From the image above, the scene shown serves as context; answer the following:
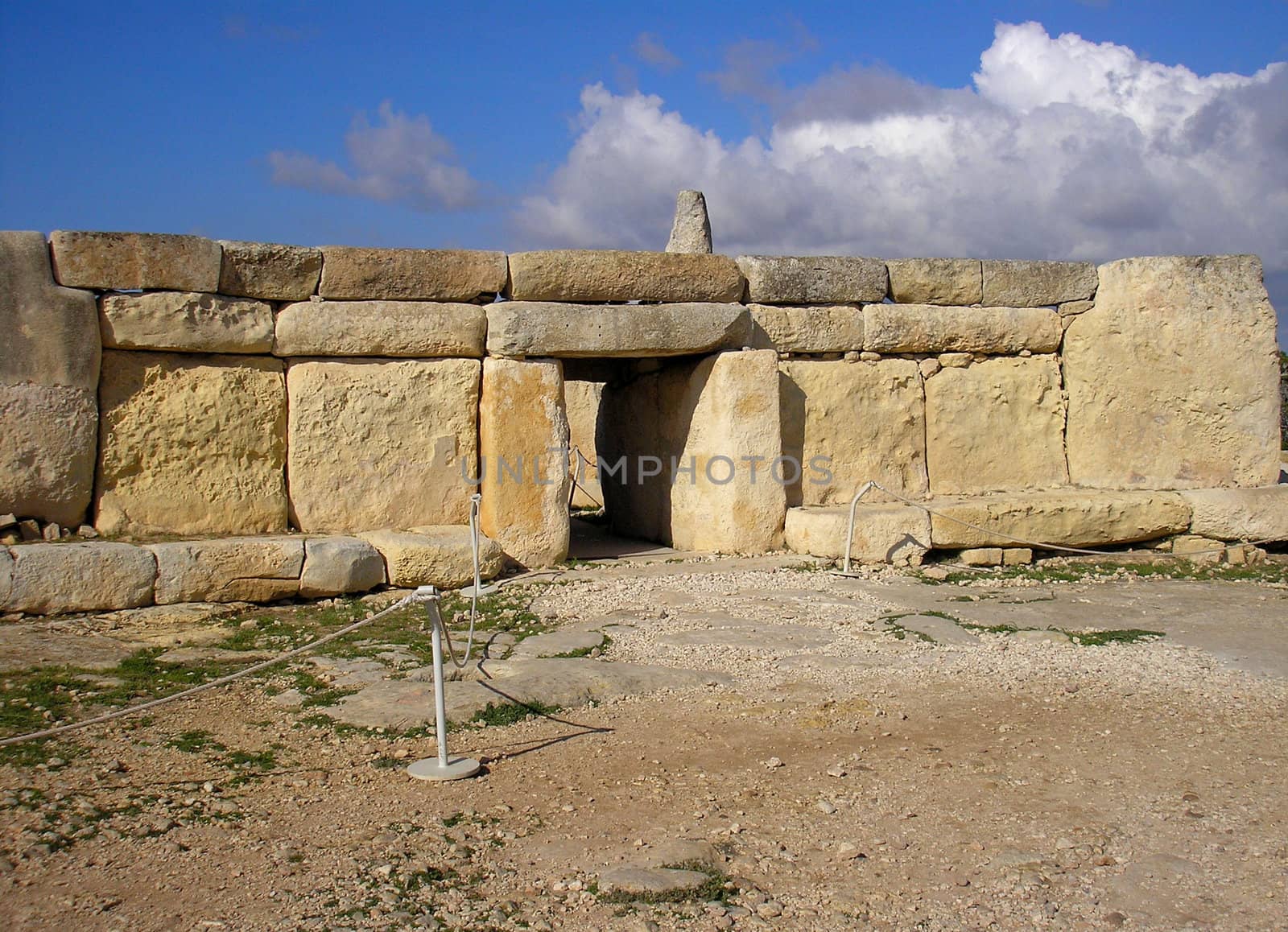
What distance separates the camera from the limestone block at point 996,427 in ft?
28.8

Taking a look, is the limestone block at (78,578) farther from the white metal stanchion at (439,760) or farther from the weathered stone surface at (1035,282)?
the weathered stone surface at (1035,282)

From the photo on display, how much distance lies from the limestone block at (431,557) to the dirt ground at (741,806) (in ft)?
6.16

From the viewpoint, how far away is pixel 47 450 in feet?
21.3

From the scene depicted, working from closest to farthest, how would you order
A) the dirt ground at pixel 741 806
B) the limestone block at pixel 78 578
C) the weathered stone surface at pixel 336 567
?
the dirt ground at pixel 741 806 → the limestone block at pixel 78 578 → the weathered stone surface at pixel 336 567

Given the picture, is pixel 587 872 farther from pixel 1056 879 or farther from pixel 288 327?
pixel 288 327

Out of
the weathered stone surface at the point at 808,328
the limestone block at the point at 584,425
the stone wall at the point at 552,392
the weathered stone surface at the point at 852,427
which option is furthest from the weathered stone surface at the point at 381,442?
the limestone block at the point at 584,425

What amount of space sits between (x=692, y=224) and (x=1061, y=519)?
4.34 meters

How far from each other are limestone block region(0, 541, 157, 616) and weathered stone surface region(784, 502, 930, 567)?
432cm

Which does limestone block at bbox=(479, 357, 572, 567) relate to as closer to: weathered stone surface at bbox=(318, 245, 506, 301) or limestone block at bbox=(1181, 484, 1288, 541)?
weathered stone surface at bbox=(318, 245, 506, 301)

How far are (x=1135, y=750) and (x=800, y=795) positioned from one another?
134 centimetres

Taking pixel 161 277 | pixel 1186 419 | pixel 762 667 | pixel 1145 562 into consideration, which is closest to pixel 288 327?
pixel 161 277

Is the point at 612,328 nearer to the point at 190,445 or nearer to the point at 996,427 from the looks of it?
the point at 190,445

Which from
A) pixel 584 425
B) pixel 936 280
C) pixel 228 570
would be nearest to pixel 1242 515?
pixel 936 280

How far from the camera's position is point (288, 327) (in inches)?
279
